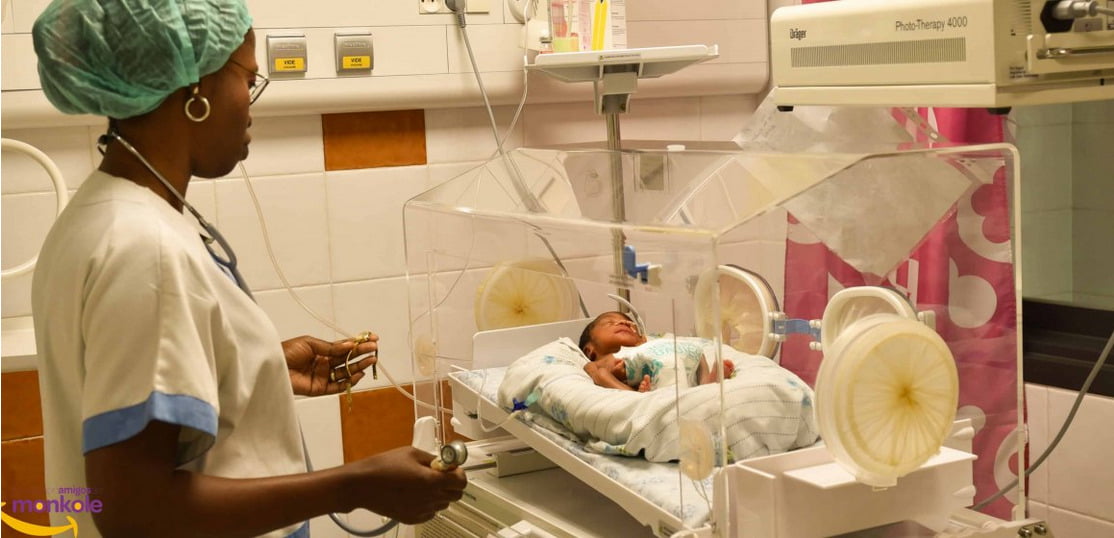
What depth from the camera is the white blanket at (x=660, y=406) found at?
1.42 metres

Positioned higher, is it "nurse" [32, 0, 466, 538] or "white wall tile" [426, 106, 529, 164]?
"white wall tile" [426, 106, 529, 164]

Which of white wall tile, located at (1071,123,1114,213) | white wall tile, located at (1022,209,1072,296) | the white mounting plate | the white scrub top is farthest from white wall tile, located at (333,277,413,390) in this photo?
white wall tile, located at (1071,123,1114,213)

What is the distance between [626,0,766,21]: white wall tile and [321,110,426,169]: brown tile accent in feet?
2.07

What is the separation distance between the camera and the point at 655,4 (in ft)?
9.48

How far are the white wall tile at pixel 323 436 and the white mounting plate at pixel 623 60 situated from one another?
94 centimetres

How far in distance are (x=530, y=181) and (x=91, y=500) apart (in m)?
1.04

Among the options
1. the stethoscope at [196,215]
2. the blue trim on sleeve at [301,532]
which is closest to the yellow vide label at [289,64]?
the stethoscope at [196,215]

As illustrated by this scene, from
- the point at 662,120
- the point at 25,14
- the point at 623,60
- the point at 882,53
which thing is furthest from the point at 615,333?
the point at 25,14

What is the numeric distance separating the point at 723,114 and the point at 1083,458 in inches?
49.4

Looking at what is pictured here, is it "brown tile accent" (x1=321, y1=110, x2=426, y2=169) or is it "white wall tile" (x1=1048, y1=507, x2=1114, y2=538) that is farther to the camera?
"brown tile accent" (x1=321, y1=110, x2=426, y2=169)

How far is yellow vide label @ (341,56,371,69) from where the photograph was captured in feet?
8.33

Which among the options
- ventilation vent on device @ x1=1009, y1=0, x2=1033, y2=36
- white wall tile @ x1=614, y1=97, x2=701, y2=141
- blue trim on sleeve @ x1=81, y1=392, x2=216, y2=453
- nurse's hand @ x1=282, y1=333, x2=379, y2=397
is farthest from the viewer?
white wall tile @ x1=614, y1=97, x2=701, y2=141

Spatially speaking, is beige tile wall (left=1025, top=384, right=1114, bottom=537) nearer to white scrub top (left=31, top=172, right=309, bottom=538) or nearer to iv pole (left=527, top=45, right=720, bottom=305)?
iv pole (left=527, top=45, right=720, bottom=305)

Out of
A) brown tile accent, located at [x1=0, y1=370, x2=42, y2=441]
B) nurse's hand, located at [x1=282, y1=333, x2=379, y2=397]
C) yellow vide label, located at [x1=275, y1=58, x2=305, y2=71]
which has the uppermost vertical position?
yellow vide label, located at [x1=275, y1=58, x2=305, y2=71]
